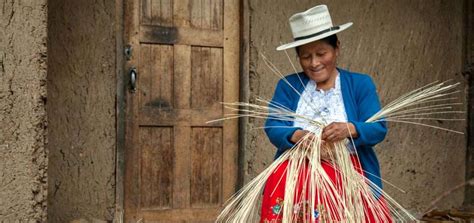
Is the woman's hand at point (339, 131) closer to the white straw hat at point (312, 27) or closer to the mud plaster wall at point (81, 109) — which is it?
the white straw hat at point (312, 27)

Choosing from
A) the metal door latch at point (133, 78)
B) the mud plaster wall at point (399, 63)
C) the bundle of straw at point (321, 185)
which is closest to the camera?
the bundle of straw at point (321, 185)

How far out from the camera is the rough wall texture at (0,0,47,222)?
13.3 feet

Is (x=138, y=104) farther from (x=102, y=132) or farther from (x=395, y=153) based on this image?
(x=395, y=153)

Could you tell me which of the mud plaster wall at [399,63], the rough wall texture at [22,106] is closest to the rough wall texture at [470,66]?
the mud plaster wall at [399,63]

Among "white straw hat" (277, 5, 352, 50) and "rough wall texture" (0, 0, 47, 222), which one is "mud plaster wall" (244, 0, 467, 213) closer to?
"rough wall texture" (0, 0, 47, 222)

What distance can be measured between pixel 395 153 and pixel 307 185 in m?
2.72

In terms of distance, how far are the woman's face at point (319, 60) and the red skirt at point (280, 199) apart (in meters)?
0.36

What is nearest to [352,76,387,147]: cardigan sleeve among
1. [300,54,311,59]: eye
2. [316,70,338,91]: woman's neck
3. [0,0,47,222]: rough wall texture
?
[316,70,338,91]: woman's neck

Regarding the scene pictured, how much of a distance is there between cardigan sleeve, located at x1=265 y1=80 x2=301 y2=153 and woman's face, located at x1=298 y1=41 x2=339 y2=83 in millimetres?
126

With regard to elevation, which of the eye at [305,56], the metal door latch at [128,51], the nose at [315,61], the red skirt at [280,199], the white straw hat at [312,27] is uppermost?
the metal door latch at [128,51]

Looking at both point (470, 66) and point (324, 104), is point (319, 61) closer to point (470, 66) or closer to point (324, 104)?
point (324, 104)

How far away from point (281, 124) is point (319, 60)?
1.03 feet

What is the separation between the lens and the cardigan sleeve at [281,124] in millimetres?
3406

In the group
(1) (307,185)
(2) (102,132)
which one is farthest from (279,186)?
(2) (102,132)
